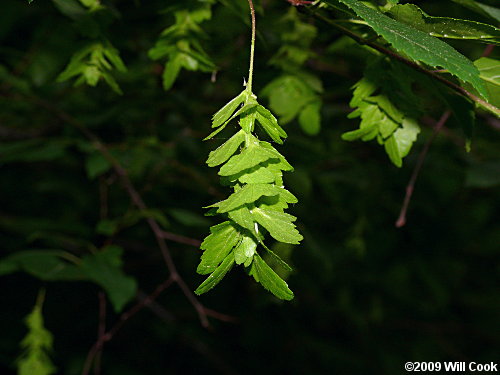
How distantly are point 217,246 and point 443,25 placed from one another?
59 cm

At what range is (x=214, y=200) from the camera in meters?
2.89

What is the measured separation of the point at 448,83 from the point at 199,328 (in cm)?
339

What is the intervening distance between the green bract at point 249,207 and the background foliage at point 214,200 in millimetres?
426

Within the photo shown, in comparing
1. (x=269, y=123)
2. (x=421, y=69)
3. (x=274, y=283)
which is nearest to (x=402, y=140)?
(x=421, y=69)

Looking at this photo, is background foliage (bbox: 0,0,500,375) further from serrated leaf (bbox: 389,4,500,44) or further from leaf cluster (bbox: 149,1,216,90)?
serrated leaf (bbox: 389,4,500,44)

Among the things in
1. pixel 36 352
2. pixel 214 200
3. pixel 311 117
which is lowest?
pixel 214 200

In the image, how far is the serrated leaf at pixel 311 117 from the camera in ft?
5.53

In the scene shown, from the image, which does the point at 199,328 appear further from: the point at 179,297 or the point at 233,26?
the point at 233,26

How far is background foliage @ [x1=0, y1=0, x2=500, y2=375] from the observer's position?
1775mm

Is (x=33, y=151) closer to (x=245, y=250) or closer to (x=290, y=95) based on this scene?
(x=290, y=95)

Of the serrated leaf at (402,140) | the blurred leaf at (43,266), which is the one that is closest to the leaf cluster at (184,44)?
the serrated leaf at (402,140)

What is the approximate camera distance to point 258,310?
4031mm

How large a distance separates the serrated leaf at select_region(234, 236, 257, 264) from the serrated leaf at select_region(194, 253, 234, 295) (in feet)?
0.06

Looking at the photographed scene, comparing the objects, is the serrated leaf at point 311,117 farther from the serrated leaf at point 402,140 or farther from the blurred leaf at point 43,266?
the blurred leaf at point 43,266
